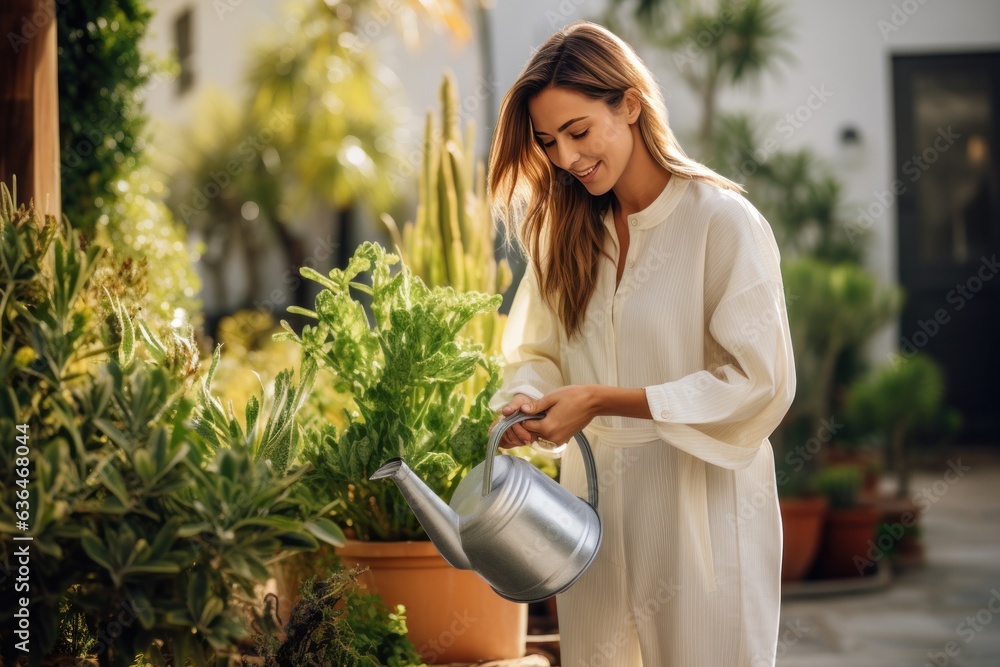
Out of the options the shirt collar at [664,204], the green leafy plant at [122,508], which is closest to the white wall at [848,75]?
the shirt collar at [664,204]

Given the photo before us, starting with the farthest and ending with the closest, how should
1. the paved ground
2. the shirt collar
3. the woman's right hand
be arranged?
the paved ground → the shirt collar → the woman's right hand

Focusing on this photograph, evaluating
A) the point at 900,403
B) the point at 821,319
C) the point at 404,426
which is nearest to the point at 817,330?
the point at 821,319

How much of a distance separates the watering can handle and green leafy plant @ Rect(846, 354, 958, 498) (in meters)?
5.14

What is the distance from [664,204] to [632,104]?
0.59 ft

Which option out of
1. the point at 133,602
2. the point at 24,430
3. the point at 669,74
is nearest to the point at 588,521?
the point at 133,602

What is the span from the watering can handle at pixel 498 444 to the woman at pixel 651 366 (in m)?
0.03

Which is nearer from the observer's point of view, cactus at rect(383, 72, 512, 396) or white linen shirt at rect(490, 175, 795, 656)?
white linen shirt at rect(490, 175, 795, 656)

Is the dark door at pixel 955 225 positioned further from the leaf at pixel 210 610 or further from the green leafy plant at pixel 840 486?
the leaf at pixel 210 610

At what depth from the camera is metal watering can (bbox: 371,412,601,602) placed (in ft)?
5.27

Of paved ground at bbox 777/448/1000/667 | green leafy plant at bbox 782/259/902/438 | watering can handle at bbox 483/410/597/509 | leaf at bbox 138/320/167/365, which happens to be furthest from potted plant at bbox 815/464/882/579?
leaf at bbox 138/320/167/365

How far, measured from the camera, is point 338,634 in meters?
1.78

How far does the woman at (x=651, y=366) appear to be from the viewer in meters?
1.70

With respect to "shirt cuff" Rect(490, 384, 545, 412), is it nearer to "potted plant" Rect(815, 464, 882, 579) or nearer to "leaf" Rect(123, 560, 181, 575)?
"leaf" Rect(123, 560, 181, 575)

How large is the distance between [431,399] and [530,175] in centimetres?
50
